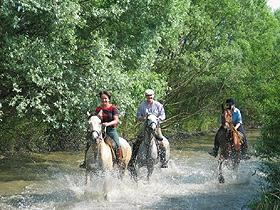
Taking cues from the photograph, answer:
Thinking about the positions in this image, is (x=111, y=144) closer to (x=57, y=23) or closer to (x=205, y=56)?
(x=57, y=23)

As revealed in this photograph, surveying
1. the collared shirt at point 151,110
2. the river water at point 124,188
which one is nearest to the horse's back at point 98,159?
the river water at point 124,188

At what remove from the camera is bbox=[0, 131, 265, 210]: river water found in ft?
33.8

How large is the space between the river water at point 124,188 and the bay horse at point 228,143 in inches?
16.0

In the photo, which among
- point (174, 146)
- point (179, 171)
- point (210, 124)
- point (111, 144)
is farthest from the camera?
point (210, 124)

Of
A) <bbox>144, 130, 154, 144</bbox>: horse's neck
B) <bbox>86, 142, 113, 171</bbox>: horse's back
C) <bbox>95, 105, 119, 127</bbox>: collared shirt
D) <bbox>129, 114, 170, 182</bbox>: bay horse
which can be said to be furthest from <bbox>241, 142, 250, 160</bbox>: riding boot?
<bbox>86, 142, 113, 171</bbox>: horse's back

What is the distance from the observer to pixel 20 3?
11398mm

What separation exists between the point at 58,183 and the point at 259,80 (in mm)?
20214

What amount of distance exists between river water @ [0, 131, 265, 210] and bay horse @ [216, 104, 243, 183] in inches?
16.0

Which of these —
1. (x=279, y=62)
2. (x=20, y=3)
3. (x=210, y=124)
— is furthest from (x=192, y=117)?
(x=20, y=3)

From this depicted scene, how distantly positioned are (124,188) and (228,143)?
11.5 feet

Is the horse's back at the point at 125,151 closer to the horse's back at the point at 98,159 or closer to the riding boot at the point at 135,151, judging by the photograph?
the riding boot at the point at 135,151

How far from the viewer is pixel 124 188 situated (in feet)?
37.4

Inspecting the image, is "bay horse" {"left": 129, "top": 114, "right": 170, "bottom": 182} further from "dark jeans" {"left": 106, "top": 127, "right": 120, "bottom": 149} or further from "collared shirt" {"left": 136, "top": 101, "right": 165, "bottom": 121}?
"dark jeans" {"left": 106, "top": 127, "right": 120, "bottom": 149}

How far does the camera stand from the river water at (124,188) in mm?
10312
